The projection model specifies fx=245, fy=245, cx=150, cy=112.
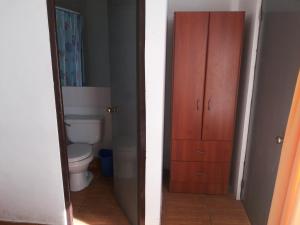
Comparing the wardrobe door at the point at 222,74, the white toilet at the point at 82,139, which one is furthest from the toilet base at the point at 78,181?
the wardrobe door at the point at 222,74

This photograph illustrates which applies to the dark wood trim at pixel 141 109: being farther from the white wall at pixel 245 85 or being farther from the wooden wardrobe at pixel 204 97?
the white wall at pixel 245 85

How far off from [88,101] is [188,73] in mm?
1345

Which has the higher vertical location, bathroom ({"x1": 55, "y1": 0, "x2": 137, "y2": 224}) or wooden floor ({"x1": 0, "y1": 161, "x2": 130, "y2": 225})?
bathroom ({"x1": 55, "y1": 0, "x2": 137, "y2": 224})

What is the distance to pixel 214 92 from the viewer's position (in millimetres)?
2434

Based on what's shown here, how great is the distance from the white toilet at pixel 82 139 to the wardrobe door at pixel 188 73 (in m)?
0.98

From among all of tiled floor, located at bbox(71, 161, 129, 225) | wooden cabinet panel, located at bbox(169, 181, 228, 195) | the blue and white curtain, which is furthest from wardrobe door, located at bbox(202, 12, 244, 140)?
the blue and white curtain

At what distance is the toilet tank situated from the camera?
2920mm

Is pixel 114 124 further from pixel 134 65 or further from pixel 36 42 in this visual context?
pixel 36 42

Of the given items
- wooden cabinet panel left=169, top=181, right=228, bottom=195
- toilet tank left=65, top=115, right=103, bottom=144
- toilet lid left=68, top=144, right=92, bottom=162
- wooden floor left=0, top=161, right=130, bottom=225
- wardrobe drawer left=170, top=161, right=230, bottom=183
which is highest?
toilet tank left=65, top=115, right=103, bottom=144

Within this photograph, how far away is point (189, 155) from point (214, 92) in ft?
2.34

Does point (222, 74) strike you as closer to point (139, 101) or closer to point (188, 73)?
point (188, 73)

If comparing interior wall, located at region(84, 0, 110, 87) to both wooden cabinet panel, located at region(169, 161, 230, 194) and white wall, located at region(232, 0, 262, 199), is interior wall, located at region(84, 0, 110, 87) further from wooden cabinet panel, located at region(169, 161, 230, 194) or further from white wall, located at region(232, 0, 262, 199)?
white wall, located at region(232, 0, 262, 199)

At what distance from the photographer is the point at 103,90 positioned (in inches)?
118

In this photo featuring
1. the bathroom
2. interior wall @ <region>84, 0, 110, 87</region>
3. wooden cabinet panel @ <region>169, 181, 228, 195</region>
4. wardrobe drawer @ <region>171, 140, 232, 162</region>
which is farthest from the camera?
interior wall @ <region>84, 0, 110, 87</region>
